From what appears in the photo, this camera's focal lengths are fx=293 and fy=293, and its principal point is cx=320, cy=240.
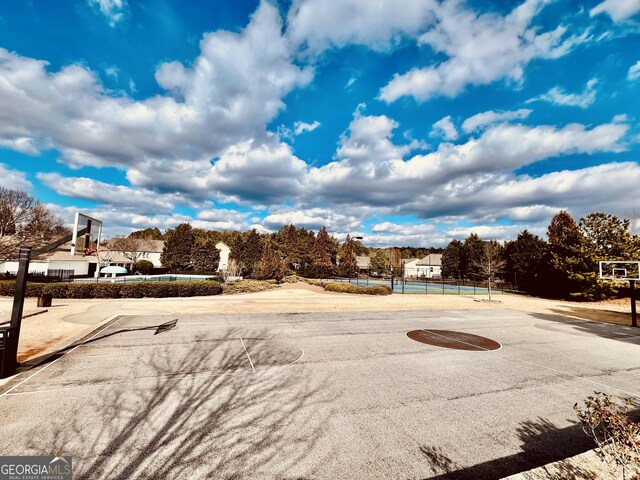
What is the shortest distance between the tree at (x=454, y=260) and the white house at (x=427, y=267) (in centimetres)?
1312

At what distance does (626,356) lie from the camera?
11.2 m

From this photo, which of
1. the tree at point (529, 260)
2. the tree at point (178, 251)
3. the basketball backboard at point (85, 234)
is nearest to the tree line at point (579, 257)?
the tree at point (529, 260)

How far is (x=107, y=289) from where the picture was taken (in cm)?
2267

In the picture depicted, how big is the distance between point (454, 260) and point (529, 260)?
30.5 m

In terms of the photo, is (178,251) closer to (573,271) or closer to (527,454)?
(573,271)

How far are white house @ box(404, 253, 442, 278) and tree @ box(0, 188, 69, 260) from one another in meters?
75.4

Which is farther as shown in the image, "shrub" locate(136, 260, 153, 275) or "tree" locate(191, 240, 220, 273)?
"tree" locate(191, 240, 220, 273)

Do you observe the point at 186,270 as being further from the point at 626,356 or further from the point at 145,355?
the point at 626,356

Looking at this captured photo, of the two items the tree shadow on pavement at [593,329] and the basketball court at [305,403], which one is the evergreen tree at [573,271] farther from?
the basketball court at [305,403]

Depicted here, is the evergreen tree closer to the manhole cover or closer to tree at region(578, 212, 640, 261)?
tree at region(578, 212, 640, 261)

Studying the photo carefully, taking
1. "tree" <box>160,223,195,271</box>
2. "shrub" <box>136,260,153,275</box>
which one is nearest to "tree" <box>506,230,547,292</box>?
"tree" <box>160,223,195,271</box>

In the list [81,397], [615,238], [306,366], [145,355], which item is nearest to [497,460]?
[306,366]

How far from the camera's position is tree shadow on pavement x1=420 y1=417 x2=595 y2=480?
4.37 m

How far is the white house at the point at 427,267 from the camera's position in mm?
84812
